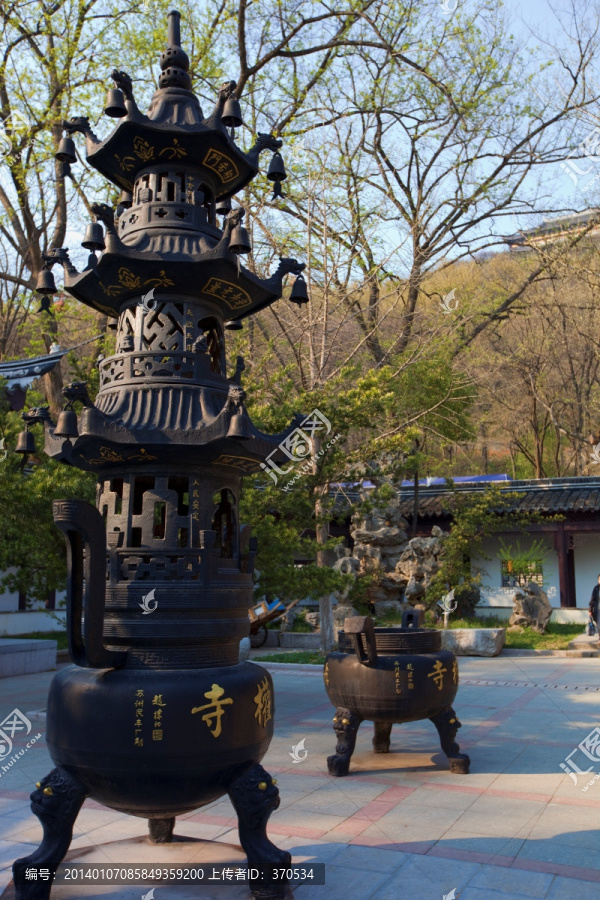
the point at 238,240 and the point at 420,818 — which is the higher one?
the point at 238,240

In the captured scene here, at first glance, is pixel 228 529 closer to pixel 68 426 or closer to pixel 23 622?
pixel 68 426

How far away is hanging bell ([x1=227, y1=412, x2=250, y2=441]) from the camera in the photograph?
12.4 ft

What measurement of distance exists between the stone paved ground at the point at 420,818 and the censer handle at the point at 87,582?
4.11ft

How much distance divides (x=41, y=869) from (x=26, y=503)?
4.98 meters

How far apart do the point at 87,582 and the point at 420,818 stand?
122 inches

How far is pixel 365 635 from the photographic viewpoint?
245 inches

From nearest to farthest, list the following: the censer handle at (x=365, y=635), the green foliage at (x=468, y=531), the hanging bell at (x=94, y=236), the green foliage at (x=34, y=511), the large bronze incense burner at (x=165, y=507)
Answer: the large bronze incense burner at (x=165, y=507), the hanging bell at (x=94, y=236), the censer handle at (x=365, y=635), the green foliage at (x=34, y=511), the green foliage at (x=468, y=531)

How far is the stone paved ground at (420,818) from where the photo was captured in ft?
13.5

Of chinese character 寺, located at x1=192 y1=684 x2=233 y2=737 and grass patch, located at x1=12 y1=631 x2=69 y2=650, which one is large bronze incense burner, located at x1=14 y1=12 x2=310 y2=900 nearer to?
chinese character 寺, located at x1=192 y1=684 x2=233 y2=737

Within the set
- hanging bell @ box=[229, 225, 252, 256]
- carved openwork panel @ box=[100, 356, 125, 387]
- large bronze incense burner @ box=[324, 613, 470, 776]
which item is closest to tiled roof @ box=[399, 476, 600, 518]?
large bronze incense burner @ box=[324, 613, 470, 776]

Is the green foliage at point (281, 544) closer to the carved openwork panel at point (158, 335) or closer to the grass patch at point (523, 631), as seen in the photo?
the carved openwork panel at point (158, 335)

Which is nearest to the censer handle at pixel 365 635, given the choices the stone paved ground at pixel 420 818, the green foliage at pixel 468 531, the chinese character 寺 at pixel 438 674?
the chinese character 寺 at pixel 438 674

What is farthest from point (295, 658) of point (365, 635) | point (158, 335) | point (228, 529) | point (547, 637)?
point (158, 335)

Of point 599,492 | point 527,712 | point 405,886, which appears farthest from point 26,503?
point 599,492
